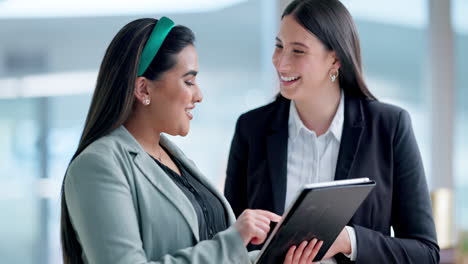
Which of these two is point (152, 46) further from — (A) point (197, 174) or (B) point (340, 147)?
(B) point (340, 147)

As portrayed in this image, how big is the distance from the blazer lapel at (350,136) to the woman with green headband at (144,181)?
43cm

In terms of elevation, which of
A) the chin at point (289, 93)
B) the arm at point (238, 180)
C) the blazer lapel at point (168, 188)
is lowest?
the arm at point (238, 180)

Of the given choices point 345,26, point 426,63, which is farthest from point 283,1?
point 345,26

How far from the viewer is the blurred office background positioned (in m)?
3.74

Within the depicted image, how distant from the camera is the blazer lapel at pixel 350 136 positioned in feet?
7.20

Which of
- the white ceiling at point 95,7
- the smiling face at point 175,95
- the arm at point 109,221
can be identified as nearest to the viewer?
the arm at point 109,221

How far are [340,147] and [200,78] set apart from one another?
2073 millimetres

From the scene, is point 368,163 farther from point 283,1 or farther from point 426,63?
point 426,63

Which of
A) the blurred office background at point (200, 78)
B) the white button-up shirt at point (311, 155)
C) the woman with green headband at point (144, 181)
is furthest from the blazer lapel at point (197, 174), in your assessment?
the blurred office background at point (200, 78)

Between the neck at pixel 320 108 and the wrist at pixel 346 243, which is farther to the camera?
the neck at pixel 320 108

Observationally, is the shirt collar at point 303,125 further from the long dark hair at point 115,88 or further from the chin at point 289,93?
the long dark hair at point 115,88

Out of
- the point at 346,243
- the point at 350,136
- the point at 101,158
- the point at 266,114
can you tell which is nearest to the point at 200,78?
the point at 266,114

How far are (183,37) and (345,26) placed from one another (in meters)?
0.67

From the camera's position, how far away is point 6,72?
12.2ft
